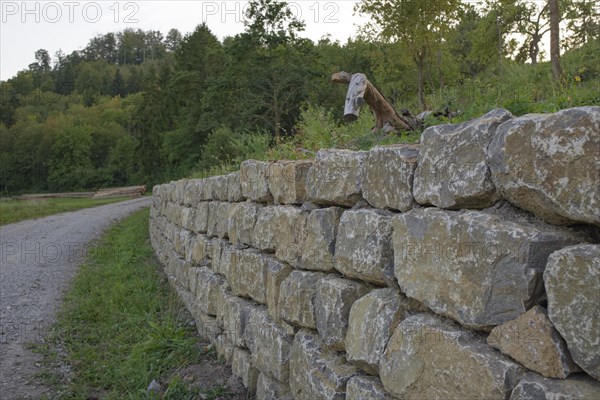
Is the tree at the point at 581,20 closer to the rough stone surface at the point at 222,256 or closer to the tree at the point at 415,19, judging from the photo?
the tree at the point at 415,19

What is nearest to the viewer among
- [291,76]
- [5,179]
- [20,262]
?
[20,262]

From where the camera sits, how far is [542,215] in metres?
1.70

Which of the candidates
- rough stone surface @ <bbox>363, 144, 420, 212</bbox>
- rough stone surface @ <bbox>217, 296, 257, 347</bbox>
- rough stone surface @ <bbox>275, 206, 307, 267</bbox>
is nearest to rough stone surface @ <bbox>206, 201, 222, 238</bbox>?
rough stone surface @ <bbox>217, 296, 257, 347</bbox>

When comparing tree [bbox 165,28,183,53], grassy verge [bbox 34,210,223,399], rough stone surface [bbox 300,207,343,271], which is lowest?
grassy verge [bbox 34,210,223,399]

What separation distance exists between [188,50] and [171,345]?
1402 inches

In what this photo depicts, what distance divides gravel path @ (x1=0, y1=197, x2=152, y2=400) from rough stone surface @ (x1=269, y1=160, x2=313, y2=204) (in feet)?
8.30

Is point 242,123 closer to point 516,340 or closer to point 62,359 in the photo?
point 62,359

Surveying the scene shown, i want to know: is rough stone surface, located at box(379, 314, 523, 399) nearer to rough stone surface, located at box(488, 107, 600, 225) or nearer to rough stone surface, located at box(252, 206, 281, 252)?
rough stone surface, located at box(488, 107, 600, 225)

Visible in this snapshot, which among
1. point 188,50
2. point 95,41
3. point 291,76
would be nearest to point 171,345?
point 291,76

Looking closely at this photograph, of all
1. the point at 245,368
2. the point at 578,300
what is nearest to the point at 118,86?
the point at 245,368

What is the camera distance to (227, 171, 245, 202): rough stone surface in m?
4.56

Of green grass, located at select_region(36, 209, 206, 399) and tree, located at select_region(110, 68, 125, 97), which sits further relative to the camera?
tree, located at select_region(110, 68, 125, 97)

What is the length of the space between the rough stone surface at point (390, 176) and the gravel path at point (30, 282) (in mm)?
3310

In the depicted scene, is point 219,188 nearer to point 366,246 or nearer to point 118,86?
point 366,246
